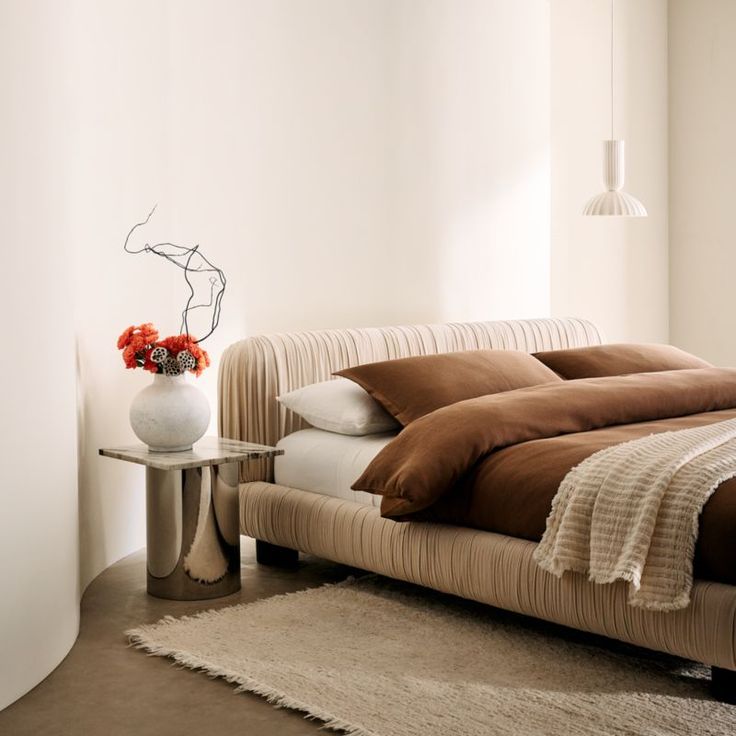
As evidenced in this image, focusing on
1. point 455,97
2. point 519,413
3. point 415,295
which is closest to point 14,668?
point 519,413

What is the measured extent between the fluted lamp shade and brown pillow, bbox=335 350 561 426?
3.40 feet

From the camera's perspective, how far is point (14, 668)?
2404mm

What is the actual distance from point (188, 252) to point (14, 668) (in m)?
1.88

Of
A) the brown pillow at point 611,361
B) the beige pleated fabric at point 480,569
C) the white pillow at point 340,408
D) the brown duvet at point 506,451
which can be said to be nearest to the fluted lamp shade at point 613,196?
the brown pillow at point 611,361

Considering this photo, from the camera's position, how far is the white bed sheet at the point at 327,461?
3336 mm

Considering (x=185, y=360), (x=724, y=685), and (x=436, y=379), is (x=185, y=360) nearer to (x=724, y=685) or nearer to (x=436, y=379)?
(x=436, y=379)

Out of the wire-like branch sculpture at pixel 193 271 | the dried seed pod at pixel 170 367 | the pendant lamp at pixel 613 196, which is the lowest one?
the dried seed pod at pixel 170 367

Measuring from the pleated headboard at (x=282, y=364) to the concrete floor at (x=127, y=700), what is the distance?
2.74 feet

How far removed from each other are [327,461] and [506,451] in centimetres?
74

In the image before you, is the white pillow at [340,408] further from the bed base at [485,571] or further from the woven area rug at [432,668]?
the woven area rug at [432,668]

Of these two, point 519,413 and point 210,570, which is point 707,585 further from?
point 210,570

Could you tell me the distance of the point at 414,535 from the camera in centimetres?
304

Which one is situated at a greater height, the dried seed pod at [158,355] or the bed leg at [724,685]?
the dried seed pod at [158,355]

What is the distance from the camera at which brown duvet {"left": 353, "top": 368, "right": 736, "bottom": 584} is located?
2.75 meters
